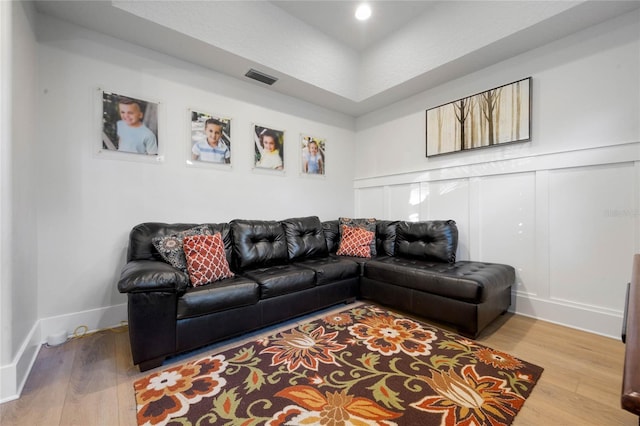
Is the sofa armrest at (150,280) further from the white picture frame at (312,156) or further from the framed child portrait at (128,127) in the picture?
the white picture frame at (312,156)

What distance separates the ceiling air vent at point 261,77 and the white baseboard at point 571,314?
3529mm

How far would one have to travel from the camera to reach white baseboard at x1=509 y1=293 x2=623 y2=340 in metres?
2.14

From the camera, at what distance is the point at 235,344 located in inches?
79.8

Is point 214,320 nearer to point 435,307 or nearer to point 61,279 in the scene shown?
point 61,279

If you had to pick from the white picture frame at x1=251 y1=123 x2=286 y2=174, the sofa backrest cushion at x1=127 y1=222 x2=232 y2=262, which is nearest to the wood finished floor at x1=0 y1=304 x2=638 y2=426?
the sofa backrest cushion at x1=127 y1=222 x2=232 y2=262

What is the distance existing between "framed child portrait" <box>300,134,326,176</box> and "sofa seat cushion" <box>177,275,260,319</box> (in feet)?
6.69

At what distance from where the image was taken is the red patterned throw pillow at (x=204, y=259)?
6.76 ft

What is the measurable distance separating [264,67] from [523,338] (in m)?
3.50

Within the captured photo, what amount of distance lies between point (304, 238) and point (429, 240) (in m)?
1.42

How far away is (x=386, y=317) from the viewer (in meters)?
2.51

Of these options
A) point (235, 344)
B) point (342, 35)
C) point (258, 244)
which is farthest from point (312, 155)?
point (235, 344)

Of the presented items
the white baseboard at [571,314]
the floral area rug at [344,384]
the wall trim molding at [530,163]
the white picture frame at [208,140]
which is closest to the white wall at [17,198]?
the floral area rug at [344,384]

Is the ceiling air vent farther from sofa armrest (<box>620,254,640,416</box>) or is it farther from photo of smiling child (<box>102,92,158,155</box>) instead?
sofa armrest (<box>620,254,640,416</box>)

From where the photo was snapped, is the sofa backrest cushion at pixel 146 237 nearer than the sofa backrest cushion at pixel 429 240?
Yes
